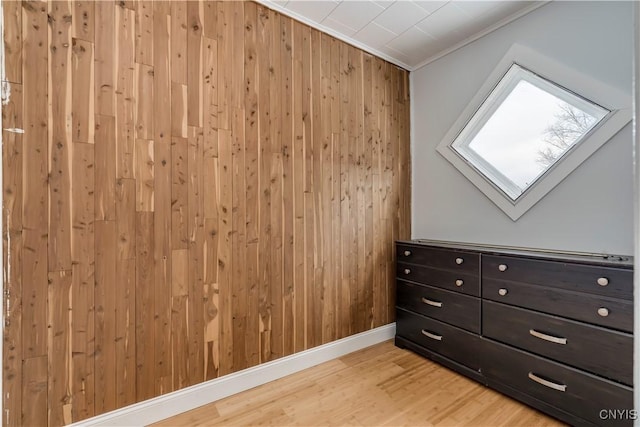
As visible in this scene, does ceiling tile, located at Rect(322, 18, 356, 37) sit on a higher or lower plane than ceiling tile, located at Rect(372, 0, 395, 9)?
higher

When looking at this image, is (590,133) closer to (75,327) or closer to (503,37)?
(503,37)

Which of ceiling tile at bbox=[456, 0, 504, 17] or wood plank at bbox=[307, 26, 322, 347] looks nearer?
ceiling tile at bbox=[456, 0, 504, 17]

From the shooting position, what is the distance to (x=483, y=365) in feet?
6.17

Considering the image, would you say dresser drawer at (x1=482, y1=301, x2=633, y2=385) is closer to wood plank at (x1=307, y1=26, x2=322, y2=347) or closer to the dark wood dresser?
the dark wood dresser

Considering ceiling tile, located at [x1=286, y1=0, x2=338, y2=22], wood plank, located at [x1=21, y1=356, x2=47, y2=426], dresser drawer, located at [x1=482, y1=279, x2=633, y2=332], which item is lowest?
wood plank, located at [x1=21, y1=356, x2=47, y2=426]

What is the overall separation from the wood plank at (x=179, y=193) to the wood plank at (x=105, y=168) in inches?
11.3

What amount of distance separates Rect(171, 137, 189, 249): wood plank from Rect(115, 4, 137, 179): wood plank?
22 centimetres

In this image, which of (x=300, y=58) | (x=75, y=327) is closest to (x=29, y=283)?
(x=75, y=327)

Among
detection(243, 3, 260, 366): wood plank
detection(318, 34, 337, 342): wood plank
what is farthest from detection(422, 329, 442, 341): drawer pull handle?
detection(243, 3, 260, 366): wood plank

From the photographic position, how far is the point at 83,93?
1.44 meters

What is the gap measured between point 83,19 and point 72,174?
82 centimetres

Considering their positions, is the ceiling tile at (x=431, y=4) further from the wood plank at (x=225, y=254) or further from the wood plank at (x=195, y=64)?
the wood plank at (x=225, y=254)

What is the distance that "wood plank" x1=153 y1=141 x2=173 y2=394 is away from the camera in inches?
63.3

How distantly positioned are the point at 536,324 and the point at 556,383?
1.03 ft
